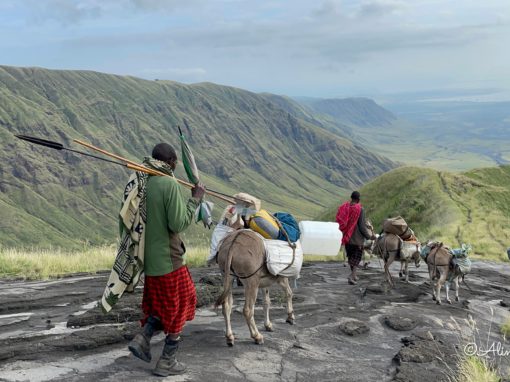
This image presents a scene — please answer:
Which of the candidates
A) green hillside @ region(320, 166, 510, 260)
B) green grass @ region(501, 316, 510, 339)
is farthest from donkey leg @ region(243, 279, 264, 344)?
green hillside @ region(320, 166, 510, 260)

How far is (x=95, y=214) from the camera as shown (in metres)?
199

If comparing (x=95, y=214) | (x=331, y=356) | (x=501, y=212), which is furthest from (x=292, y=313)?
(x=95, y=214)

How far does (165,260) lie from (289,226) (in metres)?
3.23

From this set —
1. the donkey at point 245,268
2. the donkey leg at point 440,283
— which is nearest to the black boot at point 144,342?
the donkey at point 245,268

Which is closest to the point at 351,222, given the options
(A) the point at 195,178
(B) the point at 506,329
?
(B) the point at 506,329

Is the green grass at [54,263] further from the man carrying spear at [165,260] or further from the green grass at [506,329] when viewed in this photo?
the green grass at [506,329]

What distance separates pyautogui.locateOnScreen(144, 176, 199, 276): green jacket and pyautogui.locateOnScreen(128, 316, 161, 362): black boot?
0.70m

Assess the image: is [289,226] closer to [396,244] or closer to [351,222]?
[396,244]

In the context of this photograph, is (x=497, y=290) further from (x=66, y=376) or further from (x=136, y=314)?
(x=66, y=376)

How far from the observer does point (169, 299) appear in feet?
23.0

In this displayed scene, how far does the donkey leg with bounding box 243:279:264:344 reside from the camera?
8328 millimetres

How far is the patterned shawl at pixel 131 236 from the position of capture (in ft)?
22.7

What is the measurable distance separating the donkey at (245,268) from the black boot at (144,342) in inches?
51.3

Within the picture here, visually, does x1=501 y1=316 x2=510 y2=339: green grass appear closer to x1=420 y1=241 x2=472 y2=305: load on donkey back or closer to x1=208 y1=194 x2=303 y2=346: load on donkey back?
x1=420 y1=241 x2=472 y2=305: load on donkey back
